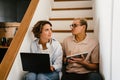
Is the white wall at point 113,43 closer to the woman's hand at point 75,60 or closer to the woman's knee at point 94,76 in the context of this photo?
the woman's knee at point 94,76

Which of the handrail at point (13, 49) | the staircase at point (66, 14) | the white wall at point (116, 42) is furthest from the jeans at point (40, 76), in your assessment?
the staircase at point (66, 14)

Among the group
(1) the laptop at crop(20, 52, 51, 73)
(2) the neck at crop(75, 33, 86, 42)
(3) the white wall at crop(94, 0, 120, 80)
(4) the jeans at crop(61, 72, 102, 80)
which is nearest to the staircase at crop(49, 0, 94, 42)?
(2) the neck at crop(75, 33, 86, 42)

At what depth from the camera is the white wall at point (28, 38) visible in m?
2.18

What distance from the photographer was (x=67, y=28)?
3426 mm

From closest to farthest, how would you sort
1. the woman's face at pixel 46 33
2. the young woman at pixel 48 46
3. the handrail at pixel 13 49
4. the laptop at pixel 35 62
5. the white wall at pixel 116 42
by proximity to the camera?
the white wall at pixel 116 42, the handrail at pixel 13 49, the laptop at pixel 35 62, the young woman at pixel 48 46, the woman's face at pixel 46 33

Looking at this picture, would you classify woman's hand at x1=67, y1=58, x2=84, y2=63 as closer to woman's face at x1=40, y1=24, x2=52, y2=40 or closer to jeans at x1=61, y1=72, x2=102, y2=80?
jeans at x1=61, y1=72, x2=102, y2=80

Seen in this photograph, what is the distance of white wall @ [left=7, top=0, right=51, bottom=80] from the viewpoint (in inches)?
85.7

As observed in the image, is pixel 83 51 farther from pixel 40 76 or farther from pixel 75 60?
pixel 40 76

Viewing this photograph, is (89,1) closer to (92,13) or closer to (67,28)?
(92,13)

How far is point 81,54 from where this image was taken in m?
2.50

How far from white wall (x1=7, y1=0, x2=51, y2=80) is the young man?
1.51 ft

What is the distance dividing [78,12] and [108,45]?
1.63 meters

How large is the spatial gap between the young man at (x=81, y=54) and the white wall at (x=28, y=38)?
0.46 meters

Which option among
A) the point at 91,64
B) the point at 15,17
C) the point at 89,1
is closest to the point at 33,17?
the point at 91,64
